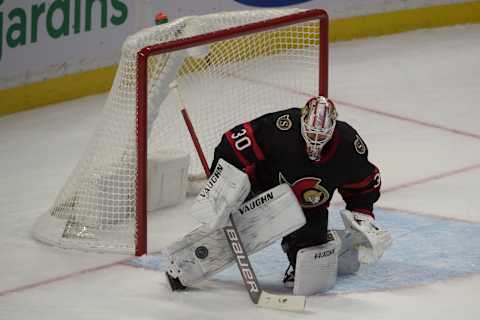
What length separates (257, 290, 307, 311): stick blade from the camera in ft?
15.9

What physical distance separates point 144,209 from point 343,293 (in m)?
0.92

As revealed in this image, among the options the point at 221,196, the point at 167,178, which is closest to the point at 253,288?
the point at 221,196

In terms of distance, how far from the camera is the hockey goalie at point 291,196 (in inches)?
191

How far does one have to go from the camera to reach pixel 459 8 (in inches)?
384

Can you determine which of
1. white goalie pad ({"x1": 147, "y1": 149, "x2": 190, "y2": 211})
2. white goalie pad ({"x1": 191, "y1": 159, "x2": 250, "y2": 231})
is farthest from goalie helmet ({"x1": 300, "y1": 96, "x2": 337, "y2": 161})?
white goalie pad ({"x1": 147, "y1": 149, "x2": 190, "y2": 211})

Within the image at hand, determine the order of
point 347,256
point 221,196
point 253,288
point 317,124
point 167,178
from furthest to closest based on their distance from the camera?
point 167,178
point 347,256
point 253,288
point 221,196
point 317,124

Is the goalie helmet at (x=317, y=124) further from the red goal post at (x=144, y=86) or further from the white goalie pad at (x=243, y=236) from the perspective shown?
the red goal post at (x=144, y=86)

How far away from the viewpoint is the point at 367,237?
16.3 ft

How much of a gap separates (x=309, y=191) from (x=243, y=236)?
303 millimetres

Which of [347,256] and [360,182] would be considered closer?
[360,182]

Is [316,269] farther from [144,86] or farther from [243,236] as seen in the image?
[144,86]

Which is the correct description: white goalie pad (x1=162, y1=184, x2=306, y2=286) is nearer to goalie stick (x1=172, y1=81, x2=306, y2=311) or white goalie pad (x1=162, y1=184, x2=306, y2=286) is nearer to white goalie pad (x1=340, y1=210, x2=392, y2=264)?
goalie stick (x1=172, y1=81, x2=306, y2=311)

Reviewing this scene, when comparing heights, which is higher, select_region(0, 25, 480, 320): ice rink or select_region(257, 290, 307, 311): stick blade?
select_region(257, 290, 307, 311): stick blade

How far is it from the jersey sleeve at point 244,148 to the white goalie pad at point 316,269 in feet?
1.24
